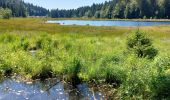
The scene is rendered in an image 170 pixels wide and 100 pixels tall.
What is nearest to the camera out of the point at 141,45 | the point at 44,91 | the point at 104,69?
the point at 44,91

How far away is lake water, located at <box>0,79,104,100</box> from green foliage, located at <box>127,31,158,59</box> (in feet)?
17.4

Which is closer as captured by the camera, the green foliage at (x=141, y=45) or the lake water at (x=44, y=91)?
the lake water at (x=44, y=91)

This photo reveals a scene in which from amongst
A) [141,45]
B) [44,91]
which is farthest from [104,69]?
[141,45]

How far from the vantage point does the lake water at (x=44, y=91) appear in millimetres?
23562

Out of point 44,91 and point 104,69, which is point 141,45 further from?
point 44,91

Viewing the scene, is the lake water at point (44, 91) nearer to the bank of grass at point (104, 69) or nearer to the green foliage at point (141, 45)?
the bank of grass at point (104, 69)

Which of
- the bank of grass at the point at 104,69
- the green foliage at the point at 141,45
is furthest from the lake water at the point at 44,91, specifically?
the green foliage at the point at 141,45

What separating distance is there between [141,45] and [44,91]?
869 cm

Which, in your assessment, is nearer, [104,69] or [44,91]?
[44,91]

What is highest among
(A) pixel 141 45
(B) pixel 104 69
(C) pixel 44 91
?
(A) pixel 141 45

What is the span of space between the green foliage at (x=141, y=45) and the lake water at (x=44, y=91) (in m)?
5.30

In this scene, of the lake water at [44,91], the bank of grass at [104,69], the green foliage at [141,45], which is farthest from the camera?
the green foliage at [141,45]

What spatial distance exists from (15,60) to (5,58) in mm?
928

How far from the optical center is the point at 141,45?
3008 cm
